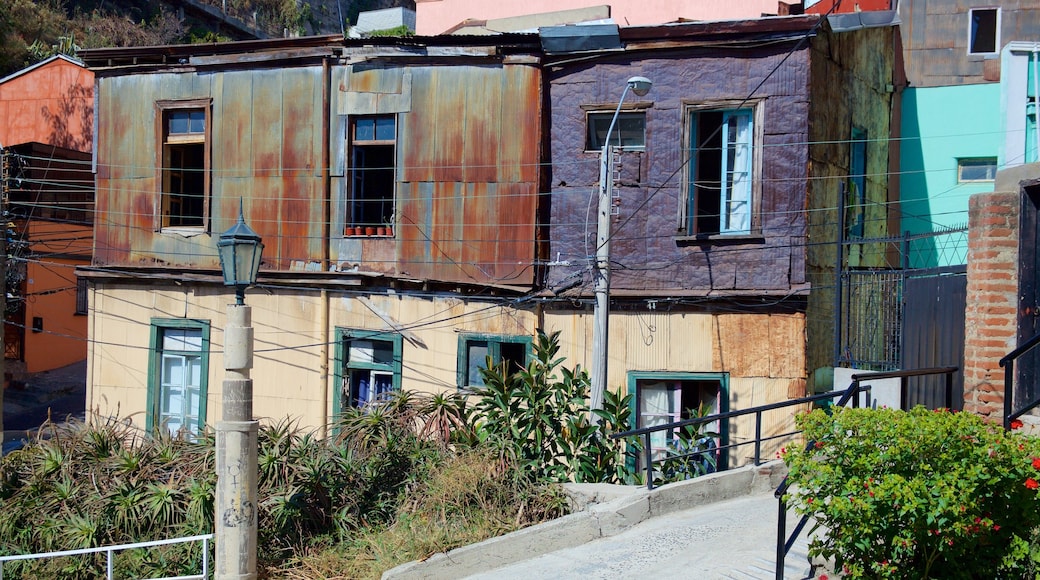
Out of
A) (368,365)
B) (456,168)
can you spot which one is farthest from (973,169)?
(368,365)

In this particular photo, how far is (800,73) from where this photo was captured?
14.0m

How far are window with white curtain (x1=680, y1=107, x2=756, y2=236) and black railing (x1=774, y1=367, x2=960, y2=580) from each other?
472 centimetres

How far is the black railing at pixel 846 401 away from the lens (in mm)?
6992

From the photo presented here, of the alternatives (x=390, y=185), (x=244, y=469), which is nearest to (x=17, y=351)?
(x=390, y=185)

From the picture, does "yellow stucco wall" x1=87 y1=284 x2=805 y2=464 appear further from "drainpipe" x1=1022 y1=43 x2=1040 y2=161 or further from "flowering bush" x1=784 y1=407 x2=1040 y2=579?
"flowering bush" x1=784 y1=407 x2=1040 y2=579

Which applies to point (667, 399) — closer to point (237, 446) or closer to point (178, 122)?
point (237, 446)

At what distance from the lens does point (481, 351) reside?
1553 cm

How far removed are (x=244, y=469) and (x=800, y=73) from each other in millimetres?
9480

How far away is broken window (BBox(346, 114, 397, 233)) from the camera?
16.3m

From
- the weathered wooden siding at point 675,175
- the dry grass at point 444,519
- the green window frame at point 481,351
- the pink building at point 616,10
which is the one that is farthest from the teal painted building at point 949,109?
the dry grass at point 444,519

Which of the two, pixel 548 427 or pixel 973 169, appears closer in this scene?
pixel 548 427

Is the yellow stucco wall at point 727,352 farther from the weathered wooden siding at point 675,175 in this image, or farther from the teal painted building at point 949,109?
Result: the teal painted building at point 949,109

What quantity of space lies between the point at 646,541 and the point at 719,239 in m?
6.16

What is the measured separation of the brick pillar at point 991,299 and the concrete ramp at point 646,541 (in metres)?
2.03
